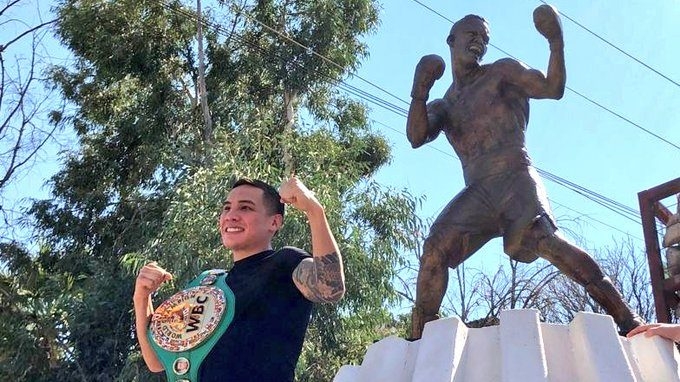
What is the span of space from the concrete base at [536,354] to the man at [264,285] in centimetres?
33

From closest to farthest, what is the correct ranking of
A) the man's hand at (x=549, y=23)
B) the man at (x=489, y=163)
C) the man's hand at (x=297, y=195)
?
the man's hand at (x=297, y=195) → the man at (x=489, y=163) → the man's hand at (x=549, y=23)

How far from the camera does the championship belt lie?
2732 millimetres

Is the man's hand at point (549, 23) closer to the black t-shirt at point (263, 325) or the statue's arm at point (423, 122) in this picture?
the statue's arm at point (423, 122)

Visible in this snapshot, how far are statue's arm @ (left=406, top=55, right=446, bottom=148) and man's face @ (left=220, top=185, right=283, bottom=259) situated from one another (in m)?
0.91

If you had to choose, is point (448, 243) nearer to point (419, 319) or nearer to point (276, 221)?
point (419, 319)

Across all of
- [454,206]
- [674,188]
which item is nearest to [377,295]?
[674,188]

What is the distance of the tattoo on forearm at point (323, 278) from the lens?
2.64 meters

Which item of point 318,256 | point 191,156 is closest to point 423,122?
point 318,256

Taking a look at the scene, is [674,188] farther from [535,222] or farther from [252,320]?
[252,320]

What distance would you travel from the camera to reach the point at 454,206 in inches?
137

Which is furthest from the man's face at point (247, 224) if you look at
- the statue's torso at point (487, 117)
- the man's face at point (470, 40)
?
the man's face at point (470, 40)

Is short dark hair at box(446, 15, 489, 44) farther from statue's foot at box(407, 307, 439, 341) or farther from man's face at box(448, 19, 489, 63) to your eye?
statue's foot at box(407, 307, 439, 341)

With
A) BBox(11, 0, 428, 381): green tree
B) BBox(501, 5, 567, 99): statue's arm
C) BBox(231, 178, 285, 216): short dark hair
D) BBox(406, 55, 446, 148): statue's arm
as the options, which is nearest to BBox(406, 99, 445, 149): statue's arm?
BBox(406, 55, 446, 148): statue's arm

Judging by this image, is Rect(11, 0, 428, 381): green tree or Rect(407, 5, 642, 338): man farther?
Rect(11, 0, 428, 381): green tree
